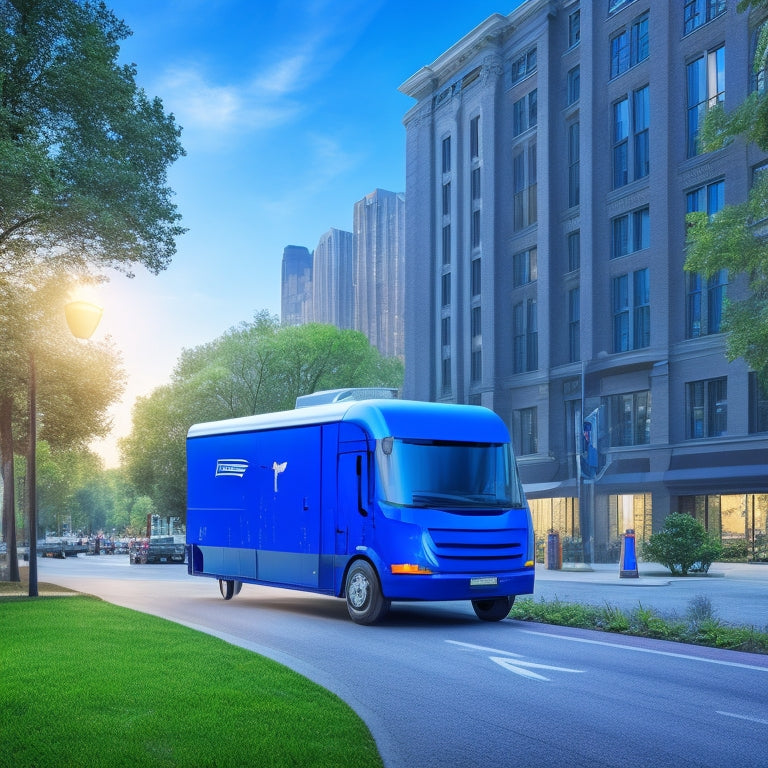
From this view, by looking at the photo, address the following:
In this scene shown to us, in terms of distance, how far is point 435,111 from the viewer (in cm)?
5981

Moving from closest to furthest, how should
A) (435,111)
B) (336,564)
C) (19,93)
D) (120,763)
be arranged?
(120,763) < (336,564) < (19,93) < (435,111)

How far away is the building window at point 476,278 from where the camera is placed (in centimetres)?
5475

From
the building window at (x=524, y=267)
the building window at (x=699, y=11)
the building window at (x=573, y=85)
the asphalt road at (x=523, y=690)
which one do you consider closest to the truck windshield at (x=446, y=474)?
the asphalt road at (x=523, y=690)

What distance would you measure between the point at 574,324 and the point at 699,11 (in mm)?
14142

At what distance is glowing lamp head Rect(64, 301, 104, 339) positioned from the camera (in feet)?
63.2

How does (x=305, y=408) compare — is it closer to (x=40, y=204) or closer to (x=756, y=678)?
(x=40, y=204)

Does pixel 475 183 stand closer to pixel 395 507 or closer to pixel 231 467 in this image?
pixel 231 467

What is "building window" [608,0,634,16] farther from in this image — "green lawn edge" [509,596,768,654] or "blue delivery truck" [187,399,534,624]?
"green lawn edge" [509,596,768,654]

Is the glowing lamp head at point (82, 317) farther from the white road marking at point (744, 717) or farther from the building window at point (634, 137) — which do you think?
the building window at point (634, 137)

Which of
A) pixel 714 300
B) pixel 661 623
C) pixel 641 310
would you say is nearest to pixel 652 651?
pixel 661 623

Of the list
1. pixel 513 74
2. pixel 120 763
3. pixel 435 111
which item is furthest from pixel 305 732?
pixel 435 111

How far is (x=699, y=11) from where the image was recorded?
4003 cm

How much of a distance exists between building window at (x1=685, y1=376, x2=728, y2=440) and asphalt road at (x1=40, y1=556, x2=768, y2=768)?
2450 centimetres

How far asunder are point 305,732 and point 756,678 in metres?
5.17
